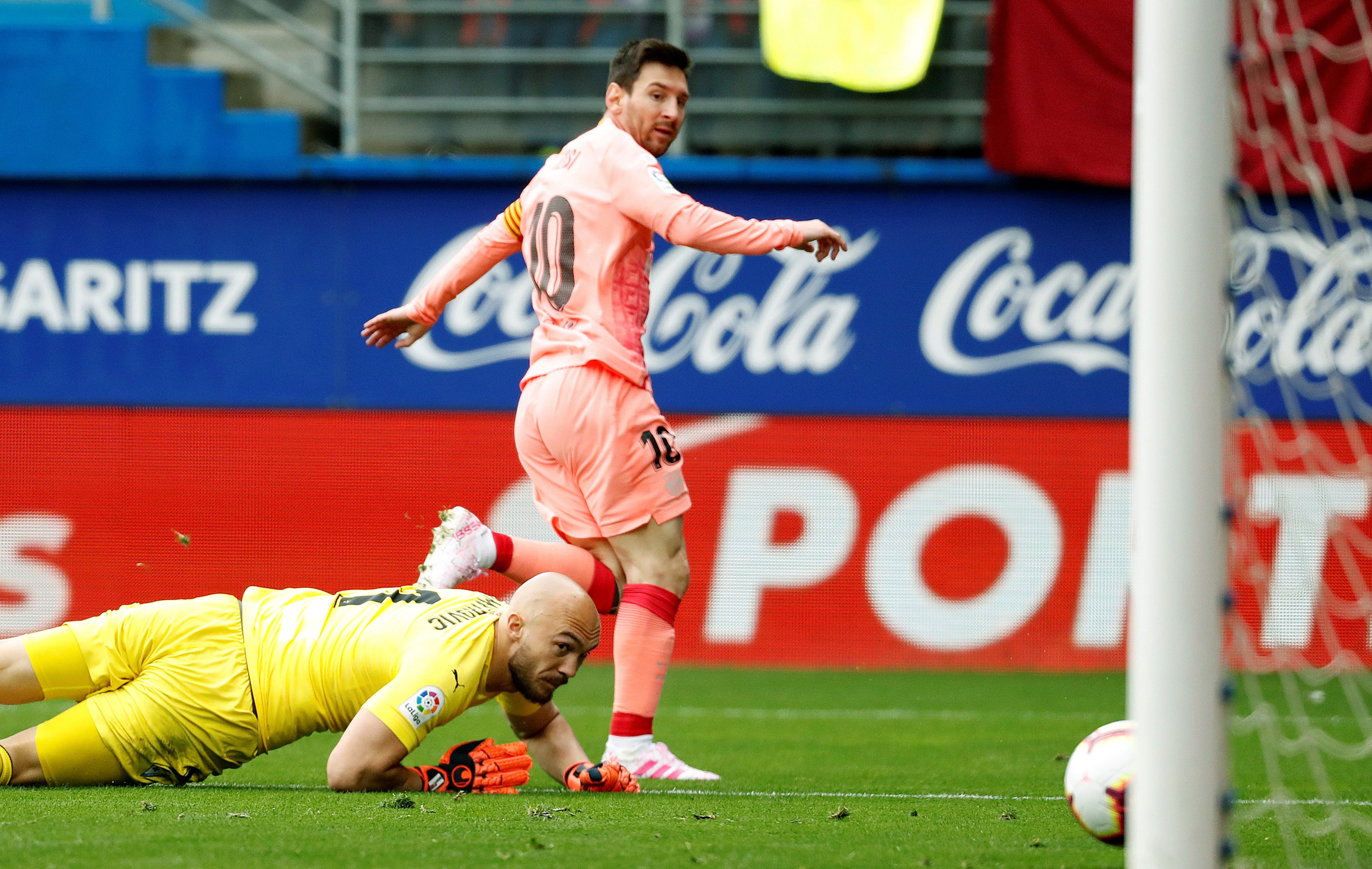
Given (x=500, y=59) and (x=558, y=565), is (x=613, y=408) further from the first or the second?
(x=500, y=59)

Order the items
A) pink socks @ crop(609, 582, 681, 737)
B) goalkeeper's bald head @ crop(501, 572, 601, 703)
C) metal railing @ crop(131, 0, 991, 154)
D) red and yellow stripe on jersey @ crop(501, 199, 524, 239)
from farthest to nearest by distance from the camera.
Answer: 1. metal railing @ crop(131, 0, 991, 154)
2. red and yellow stripe on jersey @ crop(501, 199, 524, 239)
3. pink socks @ crop(609, 582, 681, 737)
4. goalkeeper's bald head @ crop(501, 572, 601, 703)

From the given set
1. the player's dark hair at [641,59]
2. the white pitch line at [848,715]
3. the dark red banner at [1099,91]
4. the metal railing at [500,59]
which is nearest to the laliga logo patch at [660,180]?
the player's dark hair at [641,59]

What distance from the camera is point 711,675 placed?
809 cm

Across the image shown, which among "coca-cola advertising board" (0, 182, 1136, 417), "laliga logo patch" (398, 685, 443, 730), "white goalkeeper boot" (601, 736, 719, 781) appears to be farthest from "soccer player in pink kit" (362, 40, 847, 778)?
"coca-cola advertising board" (0, 182, 1136, 417)

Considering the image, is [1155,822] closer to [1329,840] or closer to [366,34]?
[1329,840]

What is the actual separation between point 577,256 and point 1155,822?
234cm

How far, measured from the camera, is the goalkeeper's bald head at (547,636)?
355cm

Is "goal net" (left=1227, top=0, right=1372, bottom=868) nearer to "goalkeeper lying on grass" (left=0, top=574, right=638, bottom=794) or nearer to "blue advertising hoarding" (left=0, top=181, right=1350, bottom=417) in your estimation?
"blue advertising hoarding" (left=0, top=181, right=1350, bottom=417)

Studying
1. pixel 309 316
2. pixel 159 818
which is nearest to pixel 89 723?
pixel 159 818

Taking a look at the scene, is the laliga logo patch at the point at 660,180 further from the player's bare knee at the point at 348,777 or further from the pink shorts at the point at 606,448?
the player's bare knee at the point at 348,777

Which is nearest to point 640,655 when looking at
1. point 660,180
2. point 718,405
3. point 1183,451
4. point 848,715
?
point 660,180

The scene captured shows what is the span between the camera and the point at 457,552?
414cm

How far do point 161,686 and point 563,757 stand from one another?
3.09ft

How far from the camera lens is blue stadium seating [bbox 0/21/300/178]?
888cm
